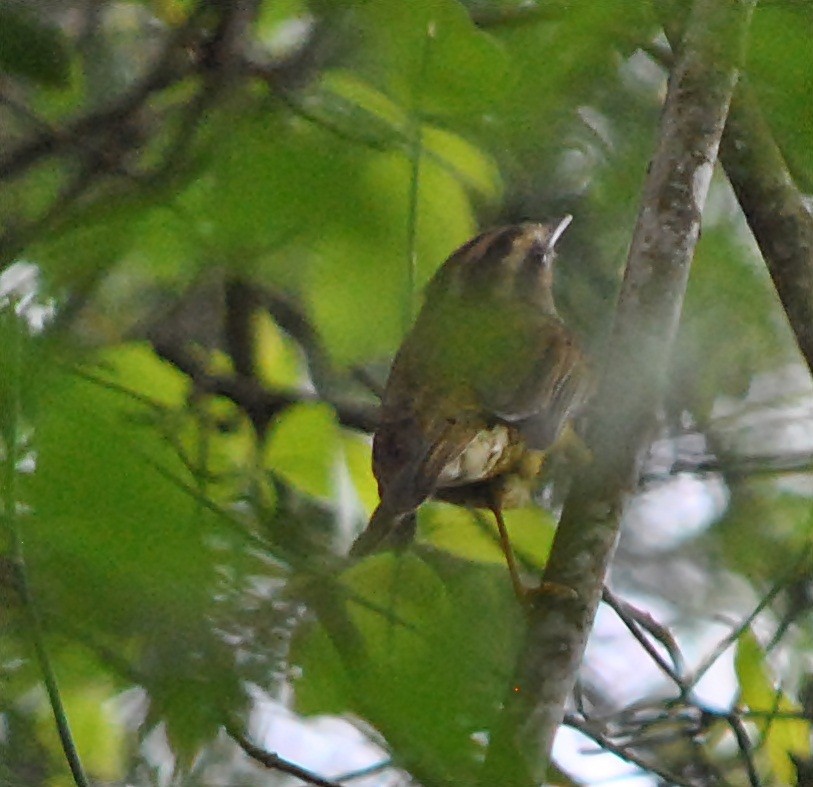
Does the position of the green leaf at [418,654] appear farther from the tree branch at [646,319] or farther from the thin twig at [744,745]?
the thin twig at [744,745]

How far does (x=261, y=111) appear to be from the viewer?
755 millimetres

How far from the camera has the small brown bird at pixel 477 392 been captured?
665 millimetres

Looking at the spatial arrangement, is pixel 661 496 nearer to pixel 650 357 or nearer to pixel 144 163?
pixel 650 357

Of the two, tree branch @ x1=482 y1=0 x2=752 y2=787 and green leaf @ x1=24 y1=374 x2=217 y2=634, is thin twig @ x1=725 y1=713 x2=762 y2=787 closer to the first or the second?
tree branch @ x1=482 y1=0 x2=752 y2=787

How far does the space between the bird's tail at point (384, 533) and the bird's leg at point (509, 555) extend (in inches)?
1.9

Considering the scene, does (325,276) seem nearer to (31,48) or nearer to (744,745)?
(31,48)

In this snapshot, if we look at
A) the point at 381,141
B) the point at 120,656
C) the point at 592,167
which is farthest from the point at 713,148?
the point at 120,656

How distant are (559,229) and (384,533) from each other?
0.23 m

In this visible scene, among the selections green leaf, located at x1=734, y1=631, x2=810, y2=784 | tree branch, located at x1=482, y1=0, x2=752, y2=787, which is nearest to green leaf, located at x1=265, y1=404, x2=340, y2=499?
tree branch, located at x1=482, y1=0, x2=752, y2=787

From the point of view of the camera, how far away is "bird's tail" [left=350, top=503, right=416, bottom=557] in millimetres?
622

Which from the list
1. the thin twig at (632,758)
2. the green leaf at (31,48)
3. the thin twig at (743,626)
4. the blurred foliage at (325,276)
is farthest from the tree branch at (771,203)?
the green leaf at (31,48)

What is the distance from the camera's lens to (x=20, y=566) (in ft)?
1.80

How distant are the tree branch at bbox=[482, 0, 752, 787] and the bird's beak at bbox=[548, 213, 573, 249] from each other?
50 mm

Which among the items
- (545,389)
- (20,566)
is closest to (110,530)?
(20,566)
